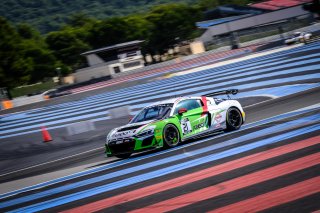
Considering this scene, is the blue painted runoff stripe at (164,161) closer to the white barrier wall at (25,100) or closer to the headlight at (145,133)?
the headlight at (145,133)

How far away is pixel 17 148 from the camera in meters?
20.5

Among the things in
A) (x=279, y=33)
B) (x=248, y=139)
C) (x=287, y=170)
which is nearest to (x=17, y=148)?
(x=248, y=139)

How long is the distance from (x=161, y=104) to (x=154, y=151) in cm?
121

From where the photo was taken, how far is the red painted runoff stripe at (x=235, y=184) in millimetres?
6488

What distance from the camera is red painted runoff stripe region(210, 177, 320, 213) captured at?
18.5 feet

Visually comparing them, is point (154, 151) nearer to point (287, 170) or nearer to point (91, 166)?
point (91, 166)

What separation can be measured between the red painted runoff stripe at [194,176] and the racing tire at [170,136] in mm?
3322

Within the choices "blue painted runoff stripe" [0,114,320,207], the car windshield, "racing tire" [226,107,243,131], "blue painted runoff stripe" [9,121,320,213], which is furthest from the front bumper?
"racing tire" [226,107,243,131]

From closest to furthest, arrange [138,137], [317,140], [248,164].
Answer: [248,164] < [317,140] < [138,137]

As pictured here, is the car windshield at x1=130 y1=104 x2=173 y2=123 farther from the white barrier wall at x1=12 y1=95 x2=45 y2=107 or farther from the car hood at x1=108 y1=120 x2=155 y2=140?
the white barrier wall at x1=12 y1=95 x2=45 y2=107

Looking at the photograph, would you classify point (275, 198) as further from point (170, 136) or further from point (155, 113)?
point (155, 113)

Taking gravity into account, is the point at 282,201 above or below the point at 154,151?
above

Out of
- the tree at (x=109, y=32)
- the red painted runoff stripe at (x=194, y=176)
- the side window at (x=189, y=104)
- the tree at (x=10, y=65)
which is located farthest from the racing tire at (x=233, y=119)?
the tree at (x=109, y=32)

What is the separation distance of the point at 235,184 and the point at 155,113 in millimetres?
5775
